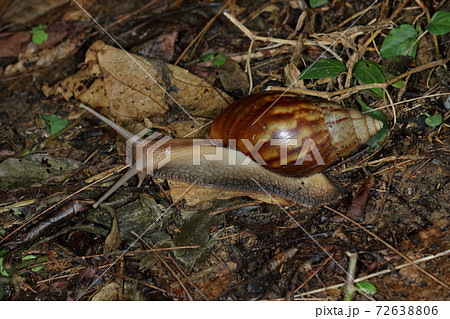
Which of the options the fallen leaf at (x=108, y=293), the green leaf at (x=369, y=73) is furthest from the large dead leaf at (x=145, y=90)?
the fallen leaf at (x=108, y=293)

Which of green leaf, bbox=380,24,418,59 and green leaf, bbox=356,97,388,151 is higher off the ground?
green leaf, bbox=380,24,418,59

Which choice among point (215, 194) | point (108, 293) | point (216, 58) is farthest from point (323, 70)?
point (108, 293)

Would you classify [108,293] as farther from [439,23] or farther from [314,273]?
[439,23]

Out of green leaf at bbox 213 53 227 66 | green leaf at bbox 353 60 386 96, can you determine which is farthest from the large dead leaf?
green leaf at bbox 353 60 386 96

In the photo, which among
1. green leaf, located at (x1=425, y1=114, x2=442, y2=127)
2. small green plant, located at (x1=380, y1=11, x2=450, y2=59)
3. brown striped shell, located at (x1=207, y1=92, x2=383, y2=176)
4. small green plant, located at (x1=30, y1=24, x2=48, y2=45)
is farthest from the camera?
small green plant, located at (x1=30, y1=24, x2=48, y2=45)

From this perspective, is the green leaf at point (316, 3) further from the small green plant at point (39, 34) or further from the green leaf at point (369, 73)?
the small green plant at point (39, 34)

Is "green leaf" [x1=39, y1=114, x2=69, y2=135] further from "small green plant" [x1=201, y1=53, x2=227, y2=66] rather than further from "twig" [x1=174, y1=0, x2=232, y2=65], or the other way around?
"small green plant" [x1=201, y1=53, x2=227, y2=66]

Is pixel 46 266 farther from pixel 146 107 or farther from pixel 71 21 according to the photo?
pixel 71 21
